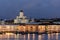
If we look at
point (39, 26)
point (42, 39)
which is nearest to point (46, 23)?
point (39, 26)

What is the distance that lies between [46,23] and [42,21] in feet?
11.4

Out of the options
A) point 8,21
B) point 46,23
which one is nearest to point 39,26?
point 46,23

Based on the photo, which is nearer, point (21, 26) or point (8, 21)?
point (21, 26)

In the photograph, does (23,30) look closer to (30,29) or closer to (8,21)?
(30,29)

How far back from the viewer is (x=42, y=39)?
52.0 m

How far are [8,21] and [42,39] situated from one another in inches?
1038

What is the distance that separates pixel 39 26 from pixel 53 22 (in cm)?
273

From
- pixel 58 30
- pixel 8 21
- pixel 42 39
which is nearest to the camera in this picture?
pixel 42 39

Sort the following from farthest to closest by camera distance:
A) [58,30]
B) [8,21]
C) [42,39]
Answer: [8,21]
[58,30]
[42,39]

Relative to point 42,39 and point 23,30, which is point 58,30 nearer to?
point 23,30

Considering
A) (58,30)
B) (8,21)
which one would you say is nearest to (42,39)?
(58,30)

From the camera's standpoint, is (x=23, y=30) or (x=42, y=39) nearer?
(x=42, y=39)

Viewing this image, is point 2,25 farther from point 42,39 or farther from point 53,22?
point 42,39

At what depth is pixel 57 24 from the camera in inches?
2938
